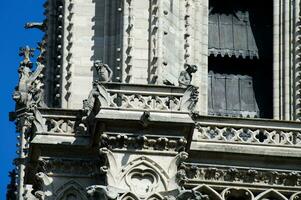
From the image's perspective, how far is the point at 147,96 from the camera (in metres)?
60.5

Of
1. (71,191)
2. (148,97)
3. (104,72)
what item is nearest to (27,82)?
(104,72)

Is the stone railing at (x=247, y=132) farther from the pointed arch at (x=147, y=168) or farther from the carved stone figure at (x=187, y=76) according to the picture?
the pointed arch at (x=147, y=168)

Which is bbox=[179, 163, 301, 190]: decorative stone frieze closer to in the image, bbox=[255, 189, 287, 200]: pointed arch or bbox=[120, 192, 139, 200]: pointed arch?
bbox=[255, 189, 287, 200]: pointed arch

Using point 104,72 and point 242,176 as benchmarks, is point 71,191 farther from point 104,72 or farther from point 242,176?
point 242,176

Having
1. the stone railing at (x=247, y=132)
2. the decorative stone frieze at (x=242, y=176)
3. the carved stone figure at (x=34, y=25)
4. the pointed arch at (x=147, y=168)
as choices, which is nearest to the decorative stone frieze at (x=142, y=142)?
the pointed arch at (x=147, y=168)

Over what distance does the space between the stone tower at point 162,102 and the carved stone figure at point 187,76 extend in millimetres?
24

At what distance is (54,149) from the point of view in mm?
60969

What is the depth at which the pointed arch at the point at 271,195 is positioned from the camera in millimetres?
61062

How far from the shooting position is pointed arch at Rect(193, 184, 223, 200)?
60.9 metres

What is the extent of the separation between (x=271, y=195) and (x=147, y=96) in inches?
112

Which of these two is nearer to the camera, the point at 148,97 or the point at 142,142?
the point at 142,142

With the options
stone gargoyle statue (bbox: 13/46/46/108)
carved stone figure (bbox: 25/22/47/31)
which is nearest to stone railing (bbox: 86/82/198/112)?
stone gargoyle statue (bbox: 13/46/46/108)

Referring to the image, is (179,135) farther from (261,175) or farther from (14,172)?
(14,172)

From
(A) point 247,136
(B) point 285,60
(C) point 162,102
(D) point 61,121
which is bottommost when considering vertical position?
(A) point 247,136
